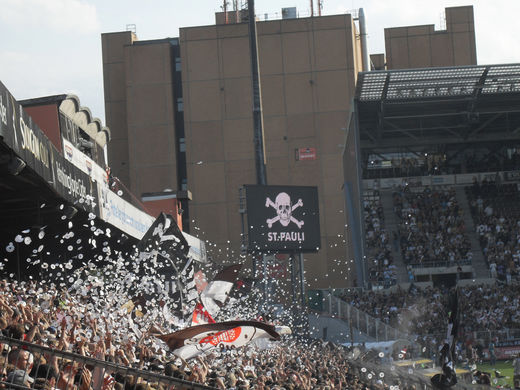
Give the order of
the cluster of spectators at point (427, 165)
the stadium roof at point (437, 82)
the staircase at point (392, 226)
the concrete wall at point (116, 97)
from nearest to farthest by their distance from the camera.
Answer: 1. the stadium roof at point (437, 82)
2. the staircase at point (392, 226)
3. the cluster of spectators at point (427, 165)
4. the concrete wall at point (116, 97)

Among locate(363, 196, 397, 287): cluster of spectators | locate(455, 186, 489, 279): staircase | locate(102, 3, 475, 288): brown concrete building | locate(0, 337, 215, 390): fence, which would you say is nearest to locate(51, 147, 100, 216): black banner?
locate(0, 337, 215, 390): fence

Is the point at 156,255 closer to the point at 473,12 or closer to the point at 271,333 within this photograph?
the point at 271,333

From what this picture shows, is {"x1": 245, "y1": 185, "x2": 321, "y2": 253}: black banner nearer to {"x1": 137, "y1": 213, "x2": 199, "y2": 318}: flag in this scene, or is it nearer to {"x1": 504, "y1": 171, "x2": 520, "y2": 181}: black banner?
{"x1": 504, "y1": 171, "x2": 520, "y2": 181}: black banner

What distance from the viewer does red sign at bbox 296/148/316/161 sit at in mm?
54250

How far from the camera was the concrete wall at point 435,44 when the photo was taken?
5866cm

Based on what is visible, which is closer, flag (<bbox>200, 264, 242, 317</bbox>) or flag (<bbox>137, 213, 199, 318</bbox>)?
flag (<bbox>200, 264, 242, 317</bbox>)

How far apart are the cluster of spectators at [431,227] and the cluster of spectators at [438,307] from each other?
3333mm

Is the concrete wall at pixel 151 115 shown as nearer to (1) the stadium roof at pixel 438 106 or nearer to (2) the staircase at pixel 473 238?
(1) the stadium roof at pixel 438 106

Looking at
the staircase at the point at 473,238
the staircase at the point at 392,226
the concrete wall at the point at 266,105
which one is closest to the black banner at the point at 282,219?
the staircase at the point at 392,226

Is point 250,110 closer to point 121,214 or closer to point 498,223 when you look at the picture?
point 498,223

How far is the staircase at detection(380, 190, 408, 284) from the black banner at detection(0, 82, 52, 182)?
97.6 feet

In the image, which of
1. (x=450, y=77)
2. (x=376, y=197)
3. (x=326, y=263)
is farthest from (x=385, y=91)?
(x=326, y=263)

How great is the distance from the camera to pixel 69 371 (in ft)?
27.8

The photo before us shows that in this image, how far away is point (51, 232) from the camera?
18.8 m
